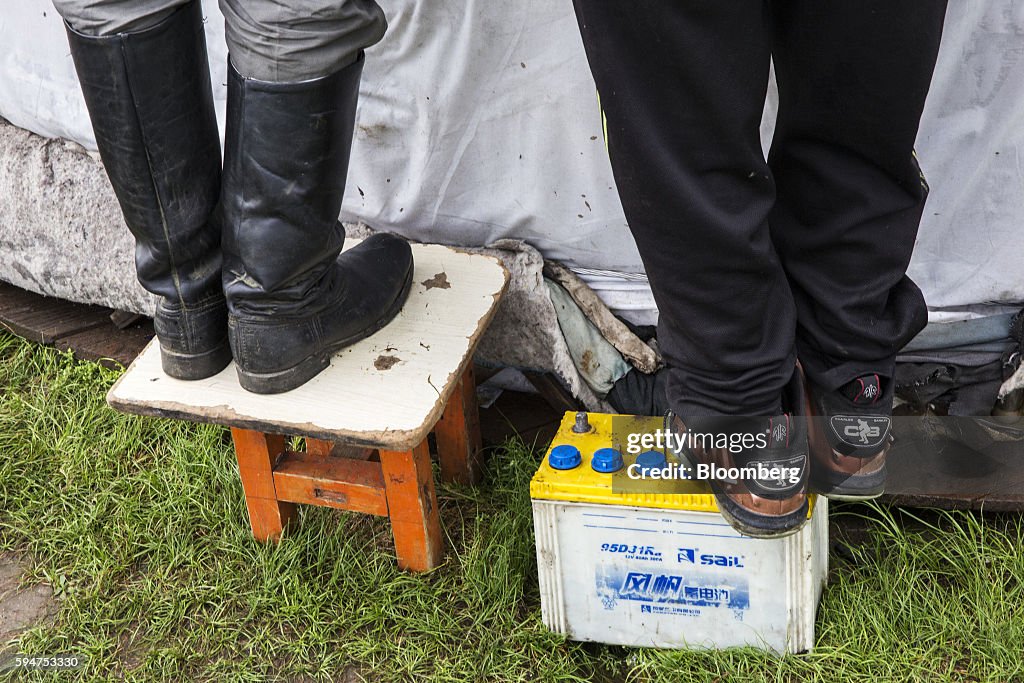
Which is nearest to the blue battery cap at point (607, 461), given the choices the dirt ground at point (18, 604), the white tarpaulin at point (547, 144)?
the white tarpaulin at point (547, 144)

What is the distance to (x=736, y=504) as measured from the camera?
1.54m

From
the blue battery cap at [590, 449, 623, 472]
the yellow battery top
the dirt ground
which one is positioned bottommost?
the dirt ground

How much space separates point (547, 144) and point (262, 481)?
861 millimetres

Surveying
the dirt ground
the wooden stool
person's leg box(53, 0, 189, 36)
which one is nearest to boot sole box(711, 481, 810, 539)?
the wooden stool

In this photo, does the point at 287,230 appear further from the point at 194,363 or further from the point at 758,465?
the point at 758,465

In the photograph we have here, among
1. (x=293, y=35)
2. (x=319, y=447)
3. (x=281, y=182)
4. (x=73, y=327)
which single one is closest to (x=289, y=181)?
(x=281, y=182)

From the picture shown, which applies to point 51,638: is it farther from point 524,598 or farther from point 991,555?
→ point 991,555

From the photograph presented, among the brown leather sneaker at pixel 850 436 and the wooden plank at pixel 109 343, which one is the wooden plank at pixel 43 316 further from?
the brown leather sneaker at pixel 850 436

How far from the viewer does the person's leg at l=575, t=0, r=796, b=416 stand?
4.11 feet

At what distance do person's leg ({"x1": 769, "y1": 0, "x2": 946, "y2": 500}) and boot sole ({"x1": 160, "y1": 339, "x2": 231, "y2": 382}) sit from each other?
3.18 ft

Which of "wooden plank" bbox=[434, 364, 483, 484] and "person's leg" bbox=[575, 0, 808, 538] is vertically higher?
"person's leg" bbox=[575, 0, 808, 538]

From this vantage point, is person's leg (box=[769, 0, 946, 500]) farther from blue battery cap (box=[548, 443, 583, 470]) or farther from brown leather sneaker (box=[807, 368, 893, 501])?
blue battery cap (box=[548, 443, 583, 470])

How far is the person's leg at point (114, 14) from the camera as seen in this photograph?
4.98 ft

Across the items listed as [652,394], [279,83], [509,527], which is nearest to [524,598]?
[509,527]
